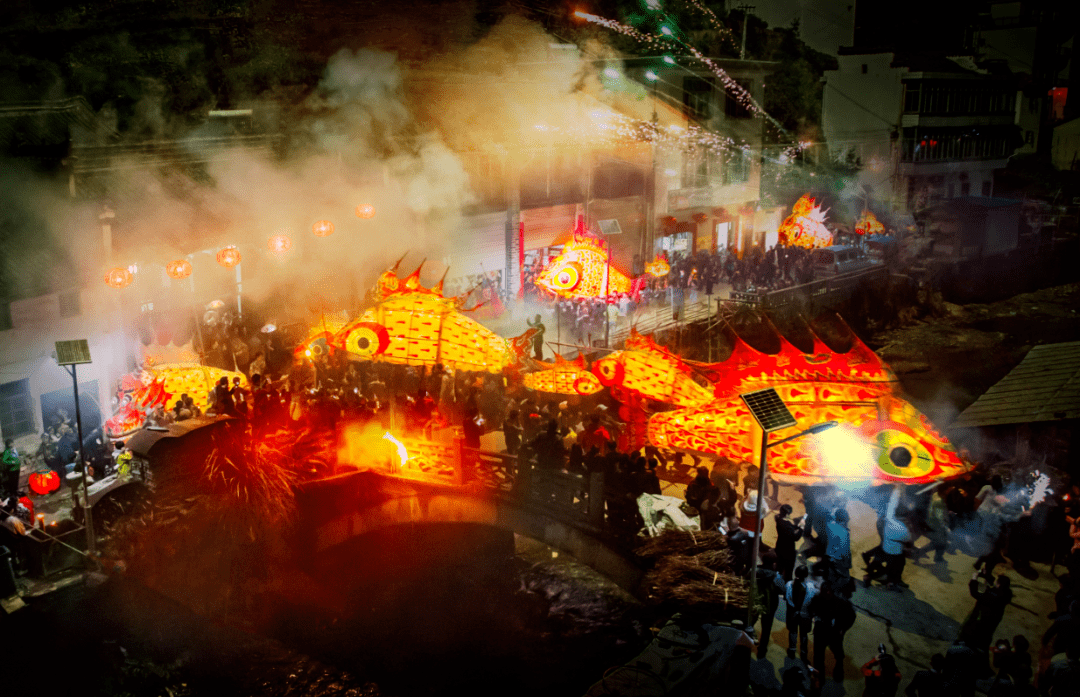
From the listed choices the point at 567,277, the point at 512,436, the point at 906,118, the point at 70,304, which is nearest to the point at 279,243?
the point at 70,304

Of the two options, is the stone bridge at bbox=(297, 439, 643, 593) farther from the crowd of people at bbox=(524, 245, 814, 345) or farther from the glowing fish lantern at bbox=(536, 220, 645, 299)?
the crowd of people at bbox=(524, 245, 814, 345)

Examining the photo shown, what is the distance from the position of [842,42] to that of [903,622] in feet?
107

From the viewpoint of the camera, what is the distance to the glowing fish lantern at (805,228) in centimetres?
2147

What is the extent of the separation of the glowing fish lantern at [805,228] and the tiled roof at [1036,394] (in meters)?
10.6

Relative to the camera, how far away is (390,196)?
19156mm

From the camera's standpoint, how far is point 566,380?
1196 cm

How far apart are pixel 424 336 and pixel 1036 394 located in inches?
341

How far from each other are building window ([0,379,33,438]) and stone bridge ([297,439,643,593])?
634 cm

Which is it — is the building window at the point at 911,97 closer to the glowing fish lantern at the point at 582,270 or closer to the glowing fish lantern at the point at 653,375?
the glowing fish lantern at the point at 582,270

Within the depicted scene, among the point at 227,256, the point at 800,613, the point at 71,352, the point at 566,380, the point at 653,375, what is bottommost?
the point at 800,613

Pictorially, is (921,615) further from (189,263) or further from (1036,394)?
(189,263)

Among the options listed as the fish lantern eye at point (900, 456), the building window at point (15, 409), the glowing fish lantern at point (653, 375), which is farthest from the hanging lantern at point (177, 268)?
the fish lantern eye at point (900, 456)

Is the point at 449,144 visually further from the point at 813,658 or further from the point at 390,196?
the point at 813,658

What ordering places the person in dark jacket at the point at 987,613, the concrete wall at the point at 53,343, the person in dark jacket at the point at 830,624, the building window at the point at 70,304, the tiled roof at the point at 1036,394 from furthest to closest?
the building window at the point at 70,304
the concrete wall at the point at 53,343
the tiled roof at the point at 1036,394
the person in dark jacket at the point at 830,624
the person in dark jacket at the point at 987,613
